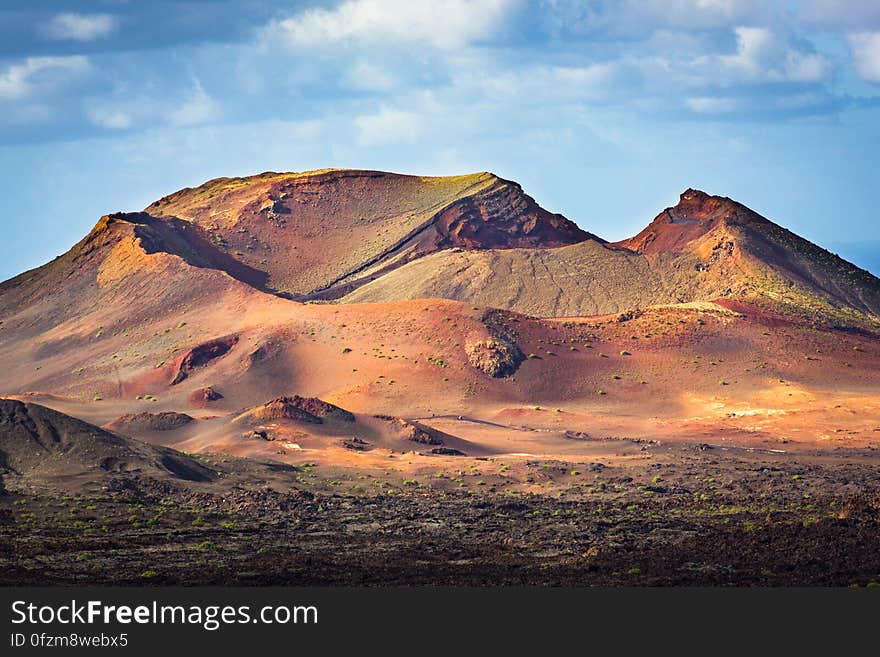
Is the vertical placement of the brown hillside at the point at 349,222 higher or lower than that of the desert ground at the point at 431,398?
higher

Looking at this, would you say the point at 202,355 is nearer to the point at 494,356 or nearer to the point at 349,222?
the point at 494,356

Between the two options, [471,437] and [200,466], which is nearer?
[200,466]

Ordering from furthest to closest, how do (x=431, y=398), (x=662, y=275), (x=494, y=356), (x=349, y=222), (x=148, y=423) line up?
(x=349, y=222) < (x=662, y=275) < (x=494, y=356) < (x=431, y=398) < (x=148, y=423)

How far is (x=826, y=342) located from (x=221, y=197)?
66.5 metres

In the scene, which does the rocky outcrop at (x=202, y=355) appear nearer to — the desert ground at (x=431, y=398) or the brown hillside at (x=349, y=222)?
the desert ground at (x=431, y=398)

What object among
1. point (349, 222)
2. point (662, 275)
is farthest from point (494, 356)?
point (349, 222)

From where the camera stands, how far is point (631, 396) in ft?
309

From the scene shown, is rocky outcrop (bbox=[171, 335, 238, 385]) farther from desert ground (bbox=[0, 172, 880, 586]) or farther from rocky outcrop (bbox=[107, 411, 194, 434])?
rocky outcrop (bbox=[107, 411, 194, 434])

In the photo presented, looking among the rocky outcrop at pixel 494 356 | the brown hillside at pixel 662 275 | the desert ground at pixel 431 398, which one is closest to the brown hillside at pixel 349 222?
the desert ground at pixel 431 398

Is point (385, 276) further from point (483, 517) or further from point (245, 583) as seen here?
point (245, 583)

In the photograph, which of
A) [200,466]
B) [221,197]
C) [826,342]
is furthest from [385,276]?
[200,466]

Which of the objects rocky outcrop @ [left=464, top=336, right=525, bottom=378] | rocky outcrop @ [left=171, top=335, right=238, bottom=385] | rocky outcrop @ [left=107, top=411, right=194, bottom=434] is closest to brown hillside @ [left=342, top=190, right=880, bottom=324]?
rocky outcrop @ [left=464, top=336, right=525, bottom=378]

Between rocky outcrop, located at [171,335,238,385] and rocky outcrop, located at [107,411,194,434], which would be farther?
rocky outcrop, located at [171,335,238,385]

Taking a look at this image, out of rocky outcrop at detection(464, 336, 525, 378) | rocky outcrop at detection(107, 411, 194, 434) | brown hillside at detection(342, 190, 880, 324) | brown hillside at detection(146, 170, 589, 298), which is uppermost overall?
brown hillside at detection(146, 170, 589, 298)
